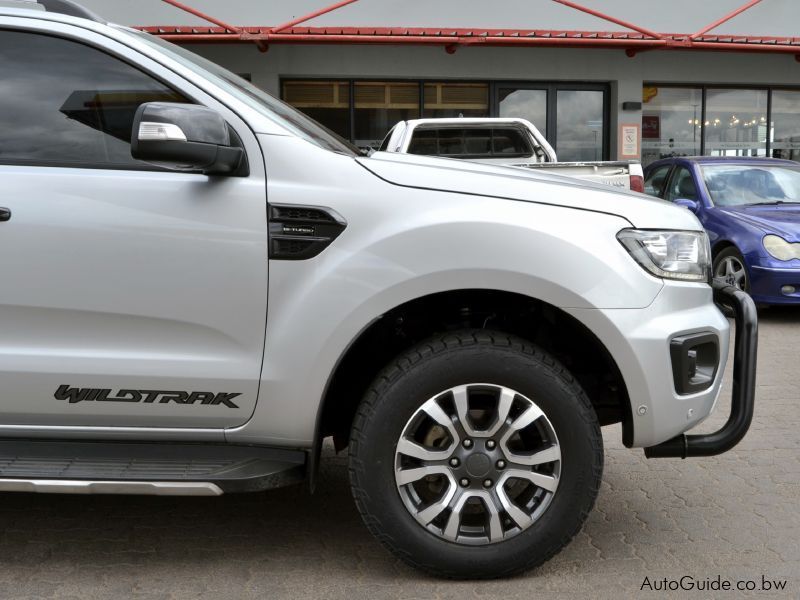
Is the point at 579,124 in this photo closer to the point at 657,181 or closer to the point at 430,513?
the point at 657,181

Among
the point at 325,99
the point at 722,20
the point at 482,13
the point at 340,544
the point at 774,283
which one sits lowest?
the point at 340,544

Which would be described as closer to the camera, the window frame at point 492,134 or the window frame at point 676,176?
the window frame at point 676,176

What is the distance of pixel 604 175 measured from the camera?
912 centimetres

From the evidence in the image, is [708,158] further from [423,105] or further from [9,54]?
[9,54]

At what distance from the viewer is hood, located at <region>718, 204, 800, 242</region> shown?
8.71m

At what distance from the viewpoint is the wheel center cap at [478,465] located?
120 inches

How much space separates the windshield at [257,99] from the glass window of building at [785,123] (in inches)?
635

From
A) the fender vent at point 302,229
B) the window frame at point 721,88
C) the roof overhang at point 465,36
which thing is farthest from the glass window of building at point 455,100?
the fender vent at point 302,229

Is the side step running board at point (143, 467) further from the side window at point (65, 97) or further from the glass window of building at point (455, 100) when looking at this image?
the glass window of building at point (455, 100)

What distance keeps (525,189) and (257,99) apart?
1.02 metres

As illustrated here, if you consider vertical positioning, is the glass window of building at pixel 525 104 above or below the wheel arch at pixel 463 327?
above

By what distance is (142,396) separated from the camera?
2.98 m

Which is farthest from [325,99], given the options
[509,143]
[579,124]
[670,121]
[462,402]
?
[462,402]

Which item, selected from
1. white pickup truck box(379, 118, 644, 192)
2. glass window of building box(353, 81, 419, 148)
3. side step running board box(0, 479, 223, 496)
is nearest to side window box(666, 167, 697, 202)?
white pickup truck box(379, 118, 644, 192)
